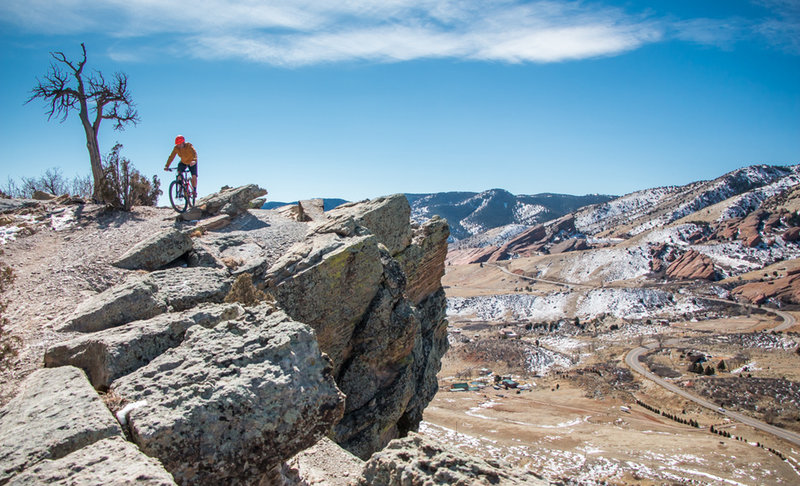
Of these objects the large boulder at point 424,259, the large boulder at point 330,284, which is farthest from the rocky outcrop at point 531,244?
the large boulder at point 330,284

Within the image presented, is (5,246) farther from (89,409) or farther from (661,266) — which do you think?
(661,266)

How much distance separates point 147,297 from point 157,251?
3.91 m

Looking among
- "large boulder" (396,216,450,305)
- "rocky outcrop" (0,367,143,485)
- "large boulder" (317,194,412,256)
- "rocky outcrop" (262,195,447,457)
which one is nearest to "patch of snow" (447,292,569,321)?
"large boulder" (396,216,450,305)

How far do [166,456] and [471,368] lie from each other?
72722mm

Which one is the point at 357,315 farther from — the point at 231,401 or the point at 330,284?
the point at 231,401

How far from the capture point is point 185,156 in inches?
701

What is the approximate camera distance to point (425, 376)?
22.7 m

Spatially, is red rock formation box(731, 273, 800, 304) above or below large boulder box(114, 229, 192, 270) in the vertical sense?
below

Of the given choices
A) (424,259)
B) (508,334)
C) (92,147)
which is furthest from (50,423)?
(508,334)

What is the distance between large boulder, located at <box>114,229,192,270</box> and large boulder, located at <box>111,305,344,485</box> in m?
5.78

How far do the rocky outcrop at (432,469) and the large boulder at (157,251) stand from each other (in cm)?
903

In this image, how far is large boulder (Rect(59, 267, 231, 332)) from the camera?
356 inches

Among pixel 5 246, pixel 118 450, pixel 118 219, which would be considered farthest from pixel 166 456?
pixel 118 219

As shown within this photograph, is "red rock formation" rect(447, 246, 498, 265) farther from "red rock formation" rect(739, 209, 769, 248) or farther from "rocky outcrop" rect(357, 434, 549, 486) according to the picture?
"rocky outcrop" rect(357, 434, 549, 486)
